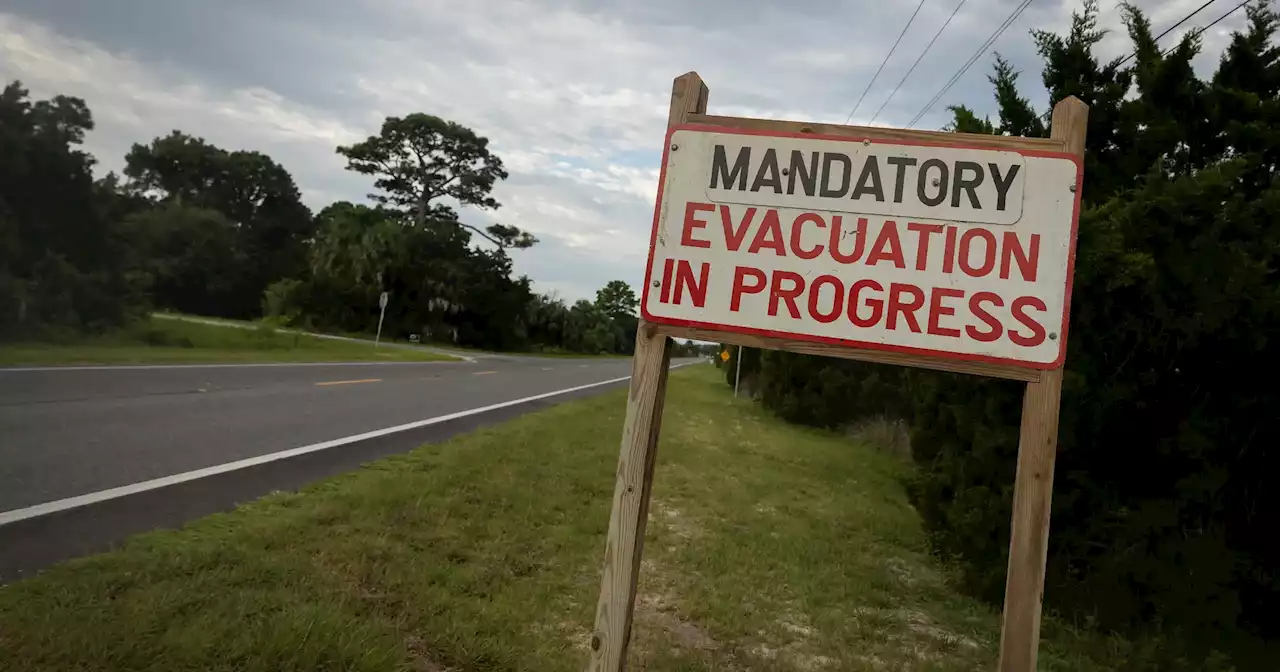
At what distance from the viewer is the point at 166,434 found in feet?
24.0

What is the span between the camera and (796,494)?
771 cm

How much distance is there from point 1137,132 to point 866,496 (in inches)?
171

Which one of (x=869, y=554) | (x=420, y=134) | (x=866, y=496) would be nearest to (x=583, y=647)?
(x=869, y=554)

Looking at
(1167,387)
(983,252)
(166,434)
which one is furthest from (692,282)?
(166,434)

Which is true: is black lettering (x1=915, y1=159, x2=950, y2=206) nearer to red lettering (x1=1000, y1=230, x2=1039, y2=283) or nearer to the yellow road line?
red lettering (x1=1000, y1=230, x2=1039, y2=283)

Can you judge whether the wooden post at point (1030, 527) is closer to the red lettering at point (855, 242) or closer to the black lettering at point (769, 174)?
the red lettering at point (855, 242)

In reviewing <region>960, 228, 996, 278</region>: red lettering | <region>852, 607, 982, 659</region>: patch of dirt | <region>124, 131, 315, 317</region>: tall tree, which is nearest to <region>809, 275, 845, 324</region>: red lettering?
<region>960, 228, 996, 278</region>: red lettering

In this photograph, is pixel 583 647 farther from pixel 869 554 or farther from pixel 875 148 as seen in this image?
pixel 869 554

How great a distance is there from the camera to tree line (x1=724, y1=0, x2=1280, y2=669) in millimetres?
3668

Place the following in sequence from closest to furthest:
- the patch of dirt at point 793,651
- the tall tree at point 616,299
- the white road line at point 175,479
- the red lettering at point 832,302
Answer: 1. the red lettering at point 832,302
2. the patch of dirt at point 793,651
3. the white road line at point 175,479
4. the tall tree at point 616,299

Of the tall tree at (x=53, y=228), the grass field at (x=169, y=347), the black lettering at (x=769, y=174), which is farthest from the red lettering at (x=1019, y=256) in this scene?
the tall tree at (x=53, y=228)

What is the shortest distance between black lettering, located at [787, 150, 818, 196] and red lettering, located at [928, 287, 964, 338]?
510 millimetres

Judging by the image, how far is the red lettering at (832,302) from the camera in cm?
250

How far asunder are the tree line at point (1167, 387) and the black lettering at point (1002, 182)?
5.59 feet
